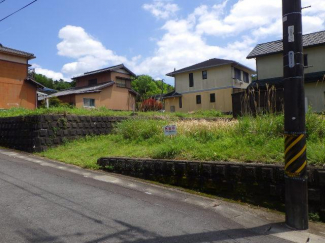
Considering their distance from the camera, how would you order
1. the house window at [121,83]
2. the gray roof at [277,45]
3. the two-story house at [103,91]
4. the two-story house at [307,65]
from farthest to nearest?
1. the house window at [121,83]
2. the two-story house at [103,91]
3. the gray roof at [277,45]
4. the two-story house at [307,65]

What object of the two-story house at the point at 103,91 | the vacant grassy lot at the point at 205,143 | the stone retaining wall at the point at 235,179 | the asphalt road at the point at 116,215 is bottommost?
the asphalt road at the point at 116,215

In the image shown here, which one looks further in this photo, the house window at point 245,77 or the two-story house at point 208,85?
the house window at point 245,77

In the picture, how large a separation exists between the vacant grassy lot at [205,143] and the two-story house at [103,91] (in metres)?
17.1

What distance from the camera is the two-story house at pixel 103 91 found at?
84.7 feet

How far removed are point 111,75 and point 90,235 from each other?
2630cm

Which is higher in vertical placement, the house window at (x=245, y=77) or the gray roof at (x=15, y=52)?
the gray roof at (x=15, y=52)

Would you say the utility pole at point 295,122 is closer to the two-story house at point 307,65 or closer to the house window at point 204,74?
the two-story house at point 307,65

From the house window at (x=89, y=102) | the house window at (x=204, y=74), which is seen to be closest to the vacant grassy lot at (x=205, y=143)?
the house window at (x=89, y=102)

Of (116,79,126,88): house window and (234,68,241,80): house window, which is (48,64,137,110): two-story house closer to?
(116,79,126,88): house window

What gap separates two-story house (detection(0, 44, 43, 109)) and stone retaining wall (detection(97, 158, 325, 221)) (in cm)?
1869

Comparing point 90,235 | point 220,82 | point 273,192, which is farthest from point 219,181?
point 220,82

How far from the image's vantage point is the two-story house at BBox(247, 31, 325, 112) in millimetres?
17969

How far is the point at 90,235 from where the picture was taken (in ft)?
10.5

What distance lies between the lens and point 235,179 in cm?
458
